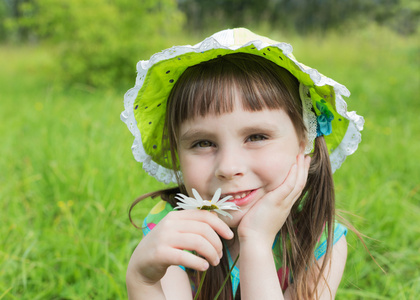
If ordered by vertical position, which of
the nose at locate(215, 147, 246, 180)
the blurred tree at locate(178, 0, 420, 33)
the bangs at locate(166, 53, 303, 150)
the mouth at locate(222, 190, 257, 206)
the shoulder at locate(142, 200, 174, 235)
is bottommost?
the blurred tree at locate(178, 0, 420, 33)

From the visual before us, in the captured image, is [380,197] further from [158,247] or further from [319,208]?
[158,247]

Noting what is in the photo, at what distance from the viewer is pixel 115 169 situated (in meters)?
2.66

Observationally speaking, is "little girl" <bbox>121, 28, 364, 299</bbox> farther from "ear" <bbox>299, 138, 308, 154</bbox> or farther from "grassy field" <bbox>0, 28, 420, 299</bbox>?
"grassy field" <bbox>0, 28, 420, 299</bbox>

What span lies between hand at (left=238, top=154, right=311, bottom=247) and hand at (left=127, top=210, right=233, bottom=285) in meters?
0.18

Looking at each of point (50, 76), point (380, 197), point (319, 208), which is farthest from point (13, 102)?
point (319, 208)

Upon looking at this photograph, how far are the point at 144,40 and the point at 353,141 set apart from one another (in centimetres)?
604

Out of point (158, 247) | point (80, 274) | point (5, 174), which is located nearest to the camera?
point (158, 247)

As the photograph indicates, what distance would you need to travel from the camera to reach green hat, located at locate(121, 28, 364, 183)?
128cm

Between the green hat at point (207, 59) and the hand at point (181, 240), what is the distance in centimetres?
46

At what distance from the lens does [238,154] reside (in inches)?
48.5

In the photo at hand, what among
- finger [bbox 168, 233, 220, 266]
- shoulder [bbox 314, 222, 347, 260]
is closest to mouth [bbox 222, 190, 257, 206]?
finger [bbox 168, 233, 220, 266]

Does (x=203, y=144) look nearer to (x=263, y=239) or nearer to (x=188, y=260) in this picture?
(x=263, y=239)

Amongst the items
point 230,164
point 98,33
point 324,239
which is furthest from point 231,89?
point 98,33

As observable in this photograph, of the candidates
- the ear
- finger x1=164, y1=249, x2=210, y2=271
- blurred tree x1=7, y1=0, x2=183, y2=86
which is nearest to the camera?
finger x1=164, y1=249, x2=210, y2=271
